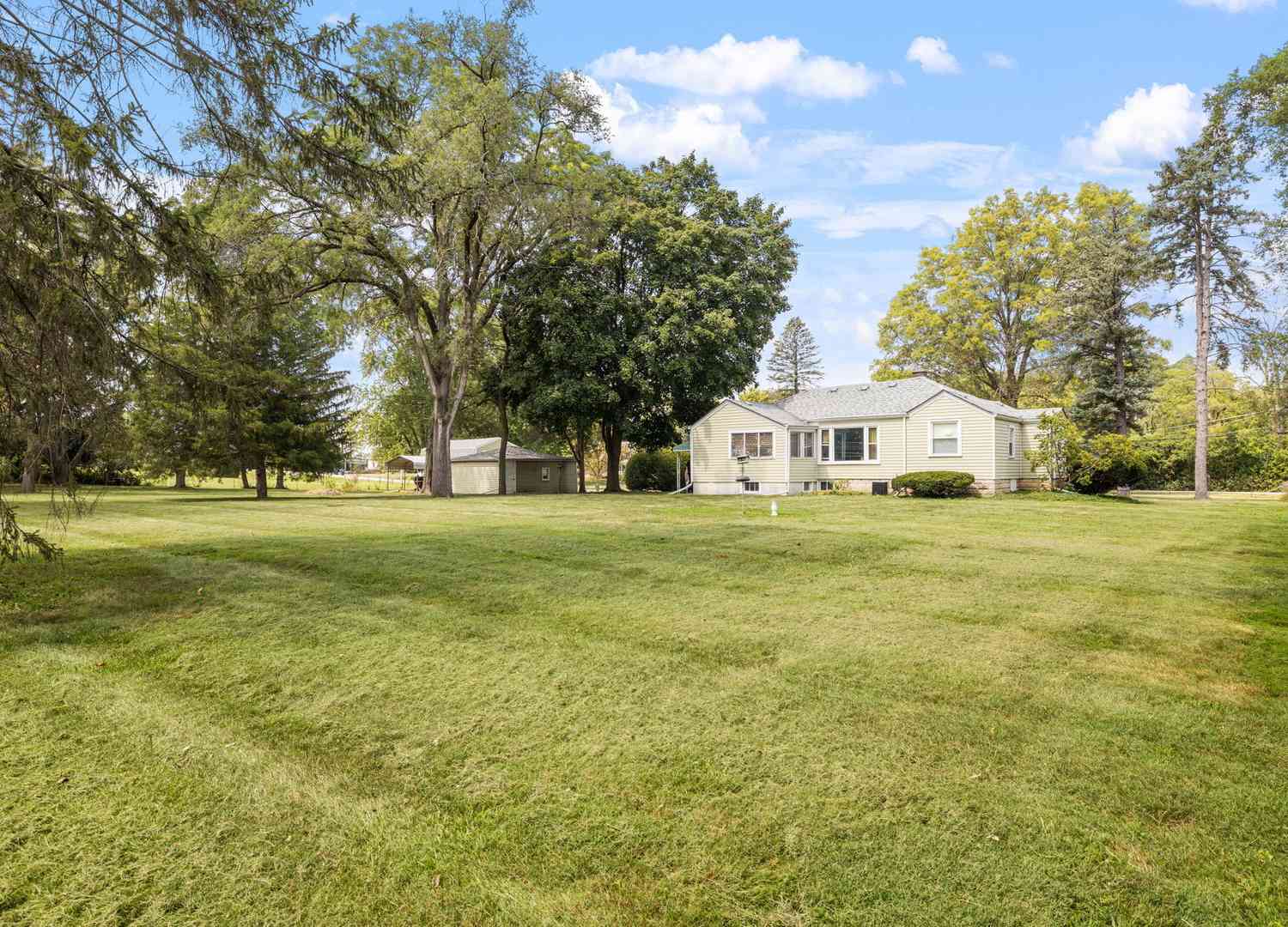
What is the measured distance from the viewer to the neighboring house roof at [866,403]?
24.1 metres

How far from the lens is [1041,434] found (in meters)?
23.8

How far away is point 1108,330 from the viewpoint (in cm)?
2742

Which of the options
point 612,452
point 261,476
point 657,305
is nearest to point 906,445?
point 657,305

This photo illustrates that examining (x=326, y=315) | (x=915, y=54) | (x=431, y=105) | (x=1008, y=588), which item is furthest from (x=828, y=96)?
(x=326, y=315)

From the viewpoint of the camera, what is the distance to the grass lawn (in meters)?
2.12

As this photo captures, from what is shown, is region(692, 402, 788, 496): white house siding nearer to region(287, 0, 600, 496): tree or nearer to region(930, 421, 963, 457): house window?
region(930, 421, 963, 457): house window

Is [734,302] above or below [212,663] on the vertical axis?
above

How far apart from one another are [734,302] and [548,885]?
26.7 metres

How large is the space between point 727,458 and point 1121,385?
53.9 ft

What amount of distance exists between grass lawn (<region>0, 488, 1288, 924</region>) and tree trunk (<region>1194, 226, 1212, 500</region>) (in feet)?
63.3

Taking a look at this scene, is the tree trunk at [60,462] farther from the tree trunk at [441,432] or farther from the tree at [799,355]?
the tree at [799,355]

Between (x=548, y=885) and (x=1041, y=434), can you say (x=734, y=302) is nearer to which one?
(x=1041, y=434)

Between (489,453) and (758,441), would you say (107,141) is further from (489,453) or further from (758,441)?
(489,453)

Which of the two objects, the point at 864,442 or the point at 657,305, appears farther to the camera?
the point at 657,305
